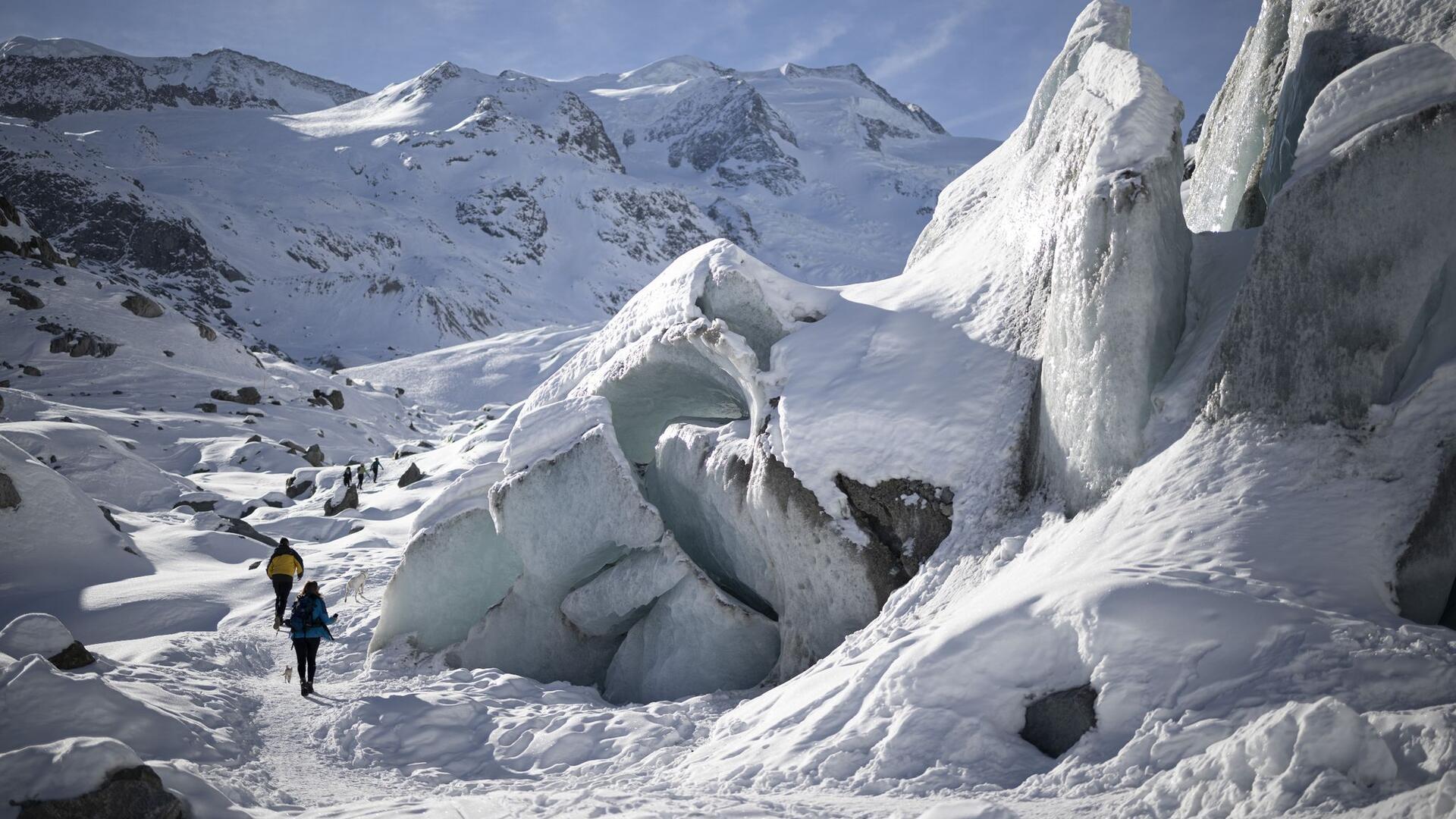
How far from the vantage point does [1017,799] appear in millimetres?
4191

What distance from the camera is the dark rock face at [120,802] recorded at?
4359 mm

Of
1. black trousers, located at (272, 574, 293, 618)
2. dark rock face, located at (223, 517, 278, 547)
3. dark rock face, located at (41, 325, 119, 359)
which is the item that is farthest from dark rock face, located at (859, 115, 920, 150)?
black trousers, located at (272, 574, 293, 618)

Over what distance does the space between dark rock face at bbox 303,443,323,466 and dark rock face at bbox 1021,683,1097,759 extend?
2546cm

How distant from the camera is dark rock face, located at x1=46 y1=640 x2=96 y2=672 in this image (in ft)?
24.6

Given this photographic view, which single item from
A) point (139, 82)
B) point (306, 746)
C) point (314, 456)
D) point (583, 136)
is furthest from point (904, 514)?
point (139, 82)

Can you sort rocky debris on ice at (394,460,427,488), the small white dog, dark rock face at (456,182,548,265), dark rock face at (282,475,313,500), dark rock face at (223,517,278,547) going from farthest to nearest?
dark rock face at (456,182,548,265), dark rock face at (282,475,313,500), rocky debris on ice at (394,460,427,488), dark rock face at (223,517,278,547), the small white dog

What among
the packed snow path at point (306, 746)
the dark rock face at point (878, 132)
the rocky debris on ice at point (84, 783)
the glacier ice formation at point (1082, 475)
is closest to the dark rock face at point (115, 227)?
the packed snow path at point (306, 746)

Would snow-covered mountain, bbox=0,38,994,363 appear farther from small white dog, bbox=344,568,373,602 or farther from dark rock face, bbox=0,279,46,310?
small white dog, bbox=344,568,373,602

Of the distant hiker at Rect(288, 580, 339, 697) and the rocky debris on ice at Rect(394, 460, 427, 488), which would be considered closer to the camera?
the distant hiker at Rect(288, 580, 339, 697)

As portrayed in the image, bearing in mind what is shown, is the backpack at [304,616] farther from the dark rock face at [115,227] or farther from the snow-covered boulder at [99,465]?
the dark rock face at [115,227]

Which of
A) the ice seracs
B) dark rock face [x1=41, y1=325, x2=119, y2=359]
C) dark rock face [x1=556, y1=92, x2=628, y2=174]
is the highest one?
dark rock face [x1=556, y1=92, x2=628, y2=174]

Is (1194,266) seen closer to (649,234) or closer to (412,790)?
(412,790)

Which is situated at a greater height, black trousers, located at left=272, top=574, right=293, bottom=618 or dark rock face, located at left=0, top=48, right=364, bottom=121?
dark rock face, located at left=0, top=48, right=364, bottom=121

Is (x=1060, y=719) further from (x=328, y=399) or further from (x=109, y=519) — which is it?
(x=328, y=399)
